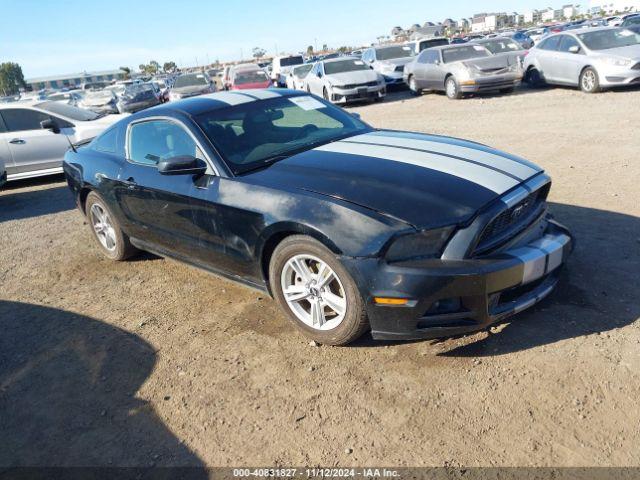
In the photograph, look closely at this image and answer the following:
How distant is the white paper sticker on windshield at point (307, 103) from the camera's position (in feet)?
15.4

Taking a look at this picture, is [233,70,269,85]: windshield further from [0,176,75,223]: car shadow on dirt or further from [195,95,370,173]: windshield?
[195,95,370,173]: windshield

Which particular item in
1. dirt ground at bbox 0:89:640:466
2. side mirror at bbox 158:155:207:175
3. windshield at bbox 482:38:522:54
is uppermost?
windshield at bbox 482:38:522:54

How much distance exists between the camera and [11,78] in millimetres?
98750

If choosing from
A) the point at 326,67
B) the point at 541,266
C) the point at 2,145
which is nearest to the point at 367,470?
the point at 541,266

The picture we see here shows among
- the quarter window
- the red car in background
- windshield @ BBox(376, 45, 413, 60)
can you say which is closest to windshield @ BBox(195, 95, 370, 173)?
the quarter window

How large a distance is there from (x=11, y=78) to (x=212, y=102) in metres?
114

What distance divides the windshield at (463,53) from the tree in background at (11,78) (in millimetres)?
97981

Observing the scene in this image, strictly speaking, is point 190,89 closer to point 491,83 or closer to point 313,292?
point 491,83

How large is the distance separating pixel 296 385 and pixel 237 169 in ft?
5.14

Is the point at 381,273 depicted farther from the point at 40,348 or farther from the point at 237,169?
the point at 40,348

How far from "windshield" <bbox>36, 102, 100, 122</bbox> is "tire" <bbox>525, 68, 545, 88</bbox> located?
11347 mm

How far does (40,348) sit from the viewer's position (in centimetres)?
385

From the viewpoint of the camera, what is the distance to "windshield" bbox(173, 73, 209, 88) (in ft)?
65.0

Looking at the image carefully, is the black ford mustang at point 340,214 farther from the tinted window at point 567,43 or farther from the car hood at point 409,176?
the tinted window at point 567,43
